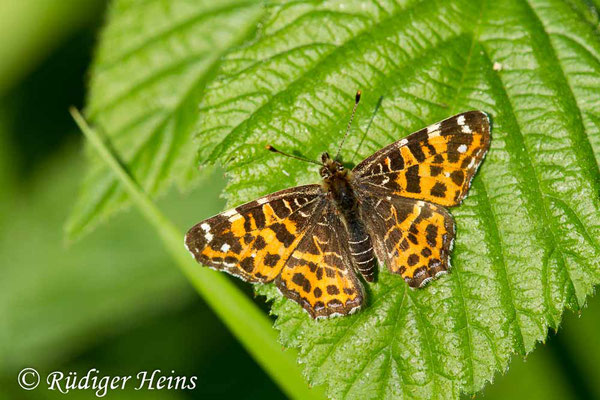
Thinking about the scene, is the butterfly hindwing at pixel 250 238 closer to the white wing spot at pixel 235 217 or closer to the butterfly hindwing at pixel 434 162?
the white wing spot at pixel 235 217

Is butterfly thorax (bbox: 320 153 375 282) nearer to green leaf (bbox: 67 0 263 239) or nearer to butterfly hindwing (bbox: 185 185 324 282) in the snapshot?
butterfly hindwing (bbox: 185 185 324 282)

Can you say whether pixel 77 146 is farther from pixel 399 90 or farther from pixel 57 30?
pixel 399 90

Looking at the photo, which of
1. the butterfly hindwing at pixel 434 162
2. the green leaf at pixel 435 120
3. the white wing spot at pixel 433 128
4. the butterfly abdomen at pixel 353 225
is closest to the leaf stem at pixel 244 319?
the green leaf at pixel 435 120

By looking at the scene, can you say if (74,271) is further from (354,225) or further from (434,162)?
(434,162)

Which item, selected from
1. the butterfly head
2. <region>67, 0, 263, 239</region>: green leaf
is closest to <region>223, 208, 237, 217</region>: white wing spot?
the butterfly head

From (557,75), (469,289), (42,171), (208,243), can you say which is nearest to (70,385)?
(42,171)
